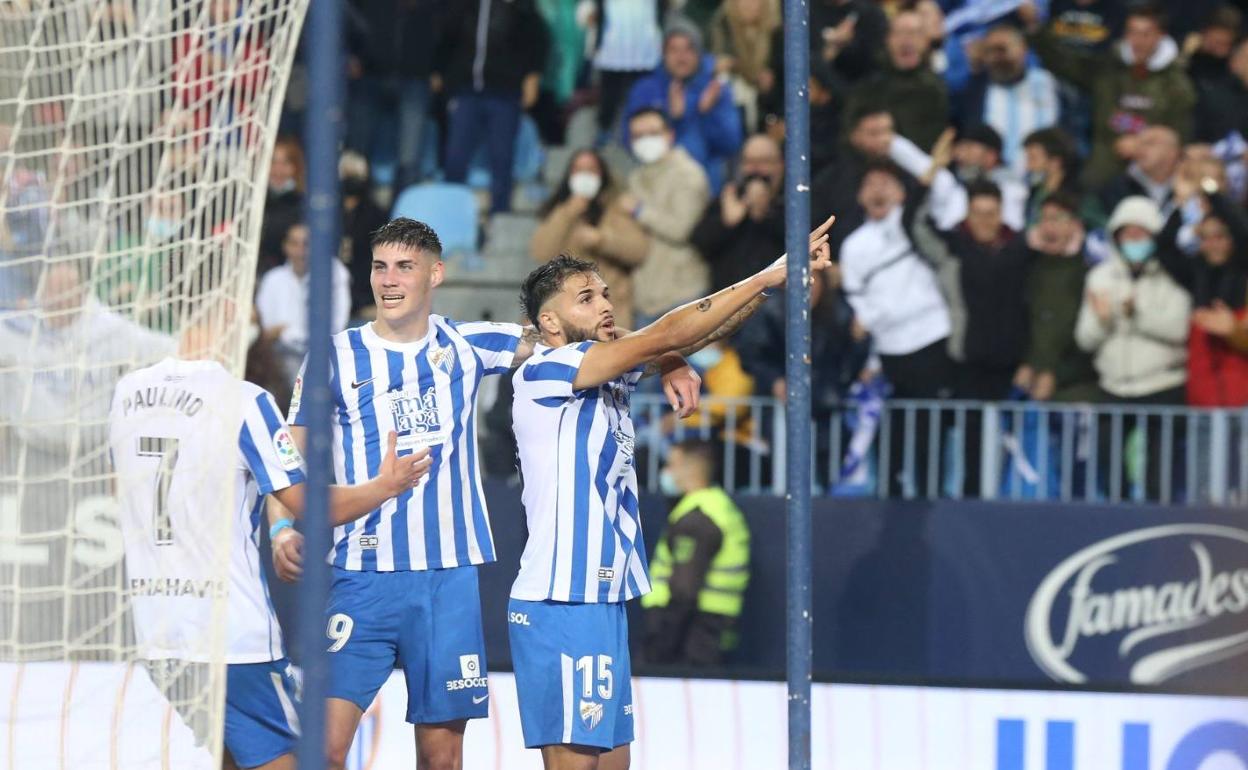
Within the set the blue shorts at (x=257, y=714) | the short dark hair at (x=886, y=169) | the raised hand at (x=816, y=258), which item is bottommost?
the blue shorts at (x=257, y=714)

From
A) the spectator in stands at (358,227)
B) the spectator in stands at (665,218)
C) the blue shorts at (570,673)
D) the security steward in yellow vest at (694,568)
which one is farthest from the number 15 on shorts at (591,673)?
the spectator in stands at (358,227)

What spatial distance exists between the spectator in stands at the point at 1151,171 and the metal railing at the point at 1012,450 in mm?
1368

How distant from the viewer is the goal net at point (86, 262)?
5.36 meters

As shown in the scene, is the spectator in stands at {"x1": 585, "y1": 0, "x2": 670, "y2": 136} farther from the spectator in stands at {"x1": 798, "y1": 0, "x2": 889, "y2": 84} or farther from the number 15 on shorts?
the number 15 on shorts

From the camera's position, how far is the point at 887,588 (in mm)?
9484

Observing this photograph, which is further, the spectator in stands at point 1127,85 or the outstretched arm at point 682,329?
the spectator in stands at point 1127,85

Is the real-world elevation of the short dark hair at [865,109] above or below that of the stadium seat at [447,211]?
above

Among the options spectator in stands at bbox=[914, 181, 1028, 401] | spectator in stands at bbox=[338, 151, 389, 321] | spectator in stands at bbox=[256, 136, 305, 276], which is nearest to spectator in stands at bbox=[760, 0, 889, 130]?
spectator in stands at bbox=[914, 181, 1028, 401]

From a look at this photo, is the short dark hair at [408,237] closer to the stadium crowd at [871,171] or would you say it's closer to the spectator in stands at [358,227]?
the stadium crowd at [871,171]

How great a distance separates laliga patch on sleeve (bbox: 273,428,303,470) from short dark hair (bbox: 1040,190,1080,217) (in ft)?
17.6

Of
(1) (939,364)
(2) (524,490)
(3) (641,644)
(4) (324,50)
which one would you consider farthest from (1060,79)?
(4) (324,50)

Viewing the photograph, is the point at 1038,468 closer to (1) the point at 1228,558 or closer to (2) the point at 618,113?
(1) the point at 1228,558

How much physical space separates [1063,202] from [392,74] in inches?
157

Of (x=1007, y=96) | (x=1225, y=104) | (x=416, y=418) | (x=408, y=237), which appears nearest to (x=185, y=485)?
(x=416, y=418)
